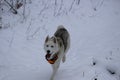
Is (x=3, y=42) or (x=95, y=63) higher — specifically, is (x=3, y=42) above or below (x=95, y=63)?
above

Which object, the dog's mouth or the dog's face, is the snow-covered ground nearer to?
the dog's mouth

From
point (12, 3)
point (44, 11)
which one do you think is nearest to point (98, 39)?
point (44, 11)

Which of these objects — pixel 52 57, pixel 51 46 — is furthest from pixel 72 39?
pixel 51 46

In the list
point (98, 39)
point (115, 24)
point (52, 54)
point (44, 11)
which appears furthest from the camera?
point (44, 11)

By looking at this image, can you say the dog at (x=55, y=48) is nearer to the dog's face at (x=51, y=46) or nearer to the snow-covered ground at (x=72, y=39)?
the dog's face at (x=51, y=46)

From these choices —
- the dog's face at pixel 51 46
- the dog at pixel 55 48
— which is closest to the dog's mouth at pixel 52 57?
the dog at pixel 55 48

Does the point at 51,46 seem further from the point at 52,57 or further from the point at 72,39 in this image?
the point at 72,39

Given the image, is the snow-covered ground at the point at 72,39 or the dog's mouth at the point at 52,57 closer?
the dog's mouth at the point at 52,57

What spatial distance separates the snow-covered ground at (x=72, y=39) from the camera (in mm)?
5918

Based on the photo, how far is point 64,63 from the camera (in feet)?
20.9

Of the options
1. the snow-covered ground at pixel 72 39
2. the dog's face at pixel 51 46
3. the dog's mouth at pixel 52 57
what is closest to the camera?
the dog's face at pixel 51 46

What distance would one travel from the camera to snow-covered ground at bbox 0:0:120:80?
5.92m

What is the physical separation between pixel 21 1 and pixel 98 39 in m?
3.46

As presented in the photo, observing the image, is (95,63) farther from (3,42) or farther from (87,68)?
(3,42)
